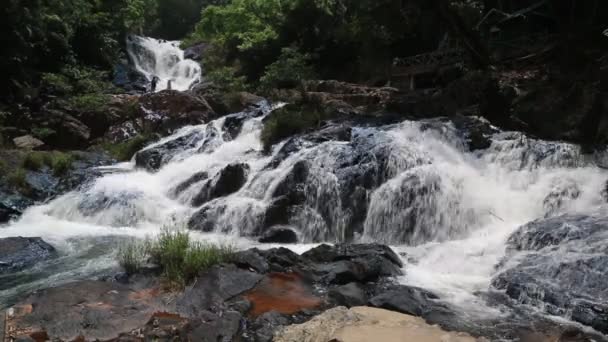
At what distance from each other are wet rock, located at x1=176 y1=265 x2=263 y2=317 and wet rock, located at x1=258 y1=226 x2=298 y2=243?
9.58 ft

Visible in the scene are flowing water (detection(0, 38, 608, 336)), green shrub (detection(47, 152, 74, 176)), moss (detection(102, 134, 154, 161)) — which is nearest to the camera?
flowing water (detection(0, 38, 608, 336))

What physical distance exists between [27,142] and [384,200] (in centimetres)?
1237

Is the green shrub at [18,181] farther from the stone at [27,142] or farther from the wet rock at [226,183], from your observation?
the wet rock at [226,183]

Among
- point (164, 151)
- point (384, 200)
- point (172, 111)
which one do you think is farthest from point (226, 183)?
point (172, 111)

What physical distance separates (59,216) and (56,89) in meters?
9.73

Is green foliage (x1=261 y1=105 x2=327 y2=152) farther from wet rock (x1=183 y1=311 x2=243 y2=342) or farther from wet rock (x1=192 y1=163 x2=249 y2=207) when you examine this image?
wet rock (x1=183 y1=311 x2=243 y2=342)

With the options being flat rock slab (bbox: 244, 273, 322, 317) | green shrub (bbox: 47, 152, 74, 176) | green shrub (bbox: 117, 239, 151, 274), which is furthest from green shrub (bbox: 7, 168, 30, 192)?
flat rock slab (bbox: 244, 273, 322, 317)

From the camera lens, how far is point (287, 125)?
14359mm

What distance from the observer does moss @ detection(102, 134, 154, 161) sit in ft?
56.6

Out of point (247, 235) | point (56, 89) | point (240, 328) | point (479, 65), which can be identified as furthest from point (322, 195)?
point (56, 89)

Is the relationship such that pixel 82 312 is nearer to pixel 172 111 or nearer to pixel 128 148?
pixel 128 148

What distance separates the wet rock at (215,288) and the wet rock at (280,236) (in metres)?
2.92

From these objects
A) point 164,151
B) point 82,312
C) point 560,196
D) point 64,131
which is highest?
point 64,131

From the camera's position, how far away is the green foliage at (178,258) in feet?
22.5
